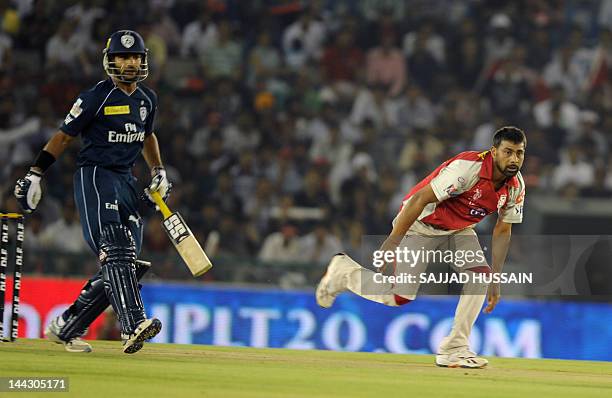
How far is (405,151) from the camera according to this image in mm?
15922

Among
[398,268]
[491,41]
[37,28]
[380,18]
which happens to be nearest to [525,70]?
[491,41]

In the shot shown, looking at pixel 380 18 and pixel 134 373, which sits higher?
pixel 380 18

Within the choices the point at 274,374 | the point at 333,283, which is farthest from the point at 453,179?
the point at 274,374

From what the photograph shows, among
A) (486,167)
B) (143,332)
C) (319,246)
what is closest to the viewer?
(143,332)

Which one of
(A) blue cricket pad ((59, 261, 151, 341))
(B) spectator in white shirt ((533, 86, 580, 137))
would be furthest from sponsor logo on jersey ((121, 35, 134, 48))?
(B) spectator in white shirt ((533, 86, 580, 137))

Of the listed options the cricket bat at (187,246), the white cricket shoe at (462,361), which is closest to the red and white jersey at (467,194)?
the white cricket shoe at (462,361)

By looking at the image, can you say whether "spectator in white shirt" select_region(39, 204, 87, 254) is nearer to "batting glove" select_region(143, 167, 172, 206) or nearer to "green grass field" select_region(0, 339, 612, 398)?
"green grass field" select_region(0, 339, 612, 398)

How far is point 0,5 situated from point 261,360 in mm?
11328

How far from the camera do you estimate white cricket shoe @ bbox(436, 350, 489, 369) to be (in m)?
8.00

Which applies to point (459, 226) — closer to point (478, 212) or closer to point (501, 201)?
point (478, 212)

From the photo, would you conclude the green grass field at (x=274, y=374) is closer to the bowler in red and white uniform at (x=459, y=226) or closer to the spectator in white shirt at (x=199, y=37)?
the bowler in red and white uniform at (x=459, y=226)

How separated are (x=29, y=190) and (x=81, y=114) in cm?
62

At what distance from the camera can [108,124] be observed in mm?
7684

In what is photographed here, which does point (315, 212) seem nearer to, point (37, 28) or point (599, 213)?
point (599, 213)
